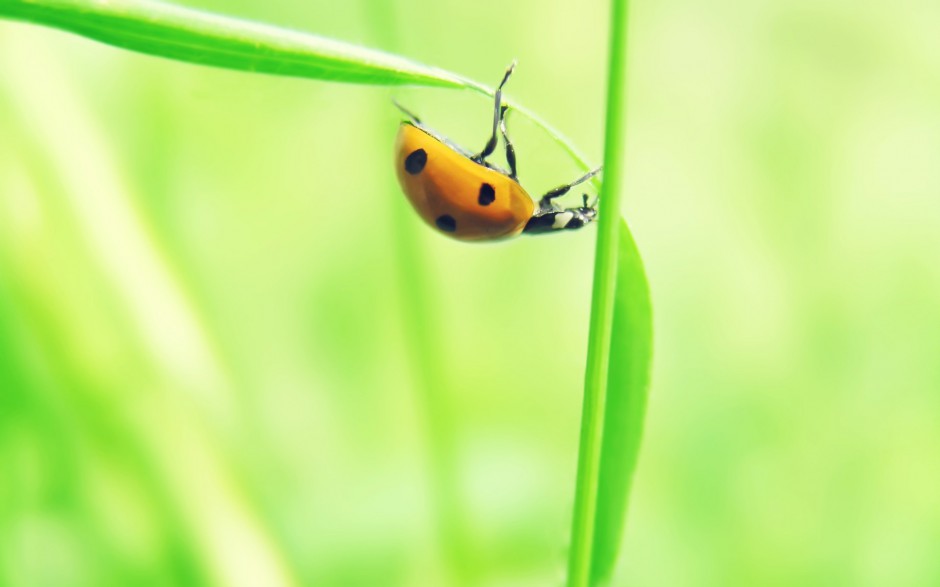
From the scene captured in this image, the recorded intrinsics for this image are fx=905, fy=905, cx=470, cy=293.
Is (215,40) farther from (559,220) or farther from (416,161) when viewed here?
(559,220)

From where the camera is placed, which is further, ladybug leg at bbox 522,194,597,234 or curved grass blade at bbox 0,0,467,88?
ladybug leg at bbox 522,194,597,234

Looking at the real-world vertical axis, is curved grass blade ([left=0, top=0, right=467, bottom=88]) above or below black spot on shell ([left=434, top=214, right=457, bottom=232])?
below

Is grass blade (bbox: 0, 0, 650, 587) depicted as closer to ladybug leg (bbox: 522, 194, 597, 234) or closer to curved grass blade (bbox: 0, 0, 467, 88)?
curved grass blade (bbox: 0, 0, 467, 88)

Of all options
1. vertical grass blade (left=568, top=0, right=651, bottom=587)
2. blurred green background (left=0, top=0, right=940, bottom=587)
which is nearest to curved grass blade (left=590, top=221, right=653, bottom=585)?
vertical grass blade (left=568, top=0, right=651, bottom=587)

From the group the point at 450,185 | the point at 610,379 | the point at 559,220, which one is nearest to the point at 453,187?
the point at 450,185

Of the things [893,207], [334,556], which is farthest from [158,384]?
[893,207]

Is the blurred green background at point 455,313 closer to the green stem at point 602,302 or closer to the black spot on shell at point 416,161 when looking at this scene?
the black spot on shell at point 416,161
